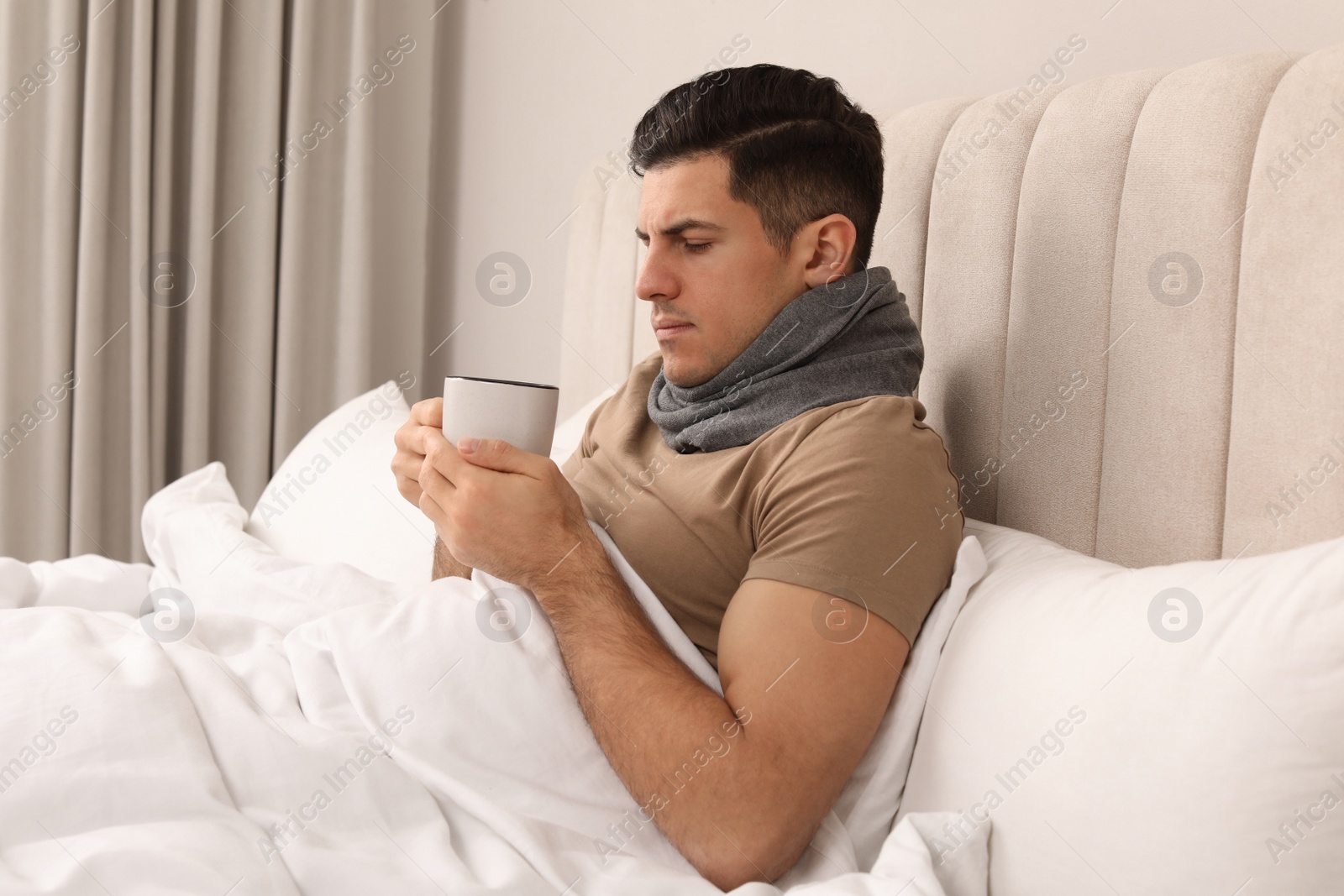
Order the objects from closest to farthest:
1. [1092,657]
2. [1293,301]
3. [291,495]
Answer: [1092,657] < [1293,301] < [291,495]

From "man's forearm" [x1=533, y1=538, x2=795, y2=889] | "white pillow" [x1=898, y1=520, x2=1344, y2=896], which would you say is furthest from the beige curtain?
"white pillow" [x1=898, y1=520, x2=1344, y2=896]

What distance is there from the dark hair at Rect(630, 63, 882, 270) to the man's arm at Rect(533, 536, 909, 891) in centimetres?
44

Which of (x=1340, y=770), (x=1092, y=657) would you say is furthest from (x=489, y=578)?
(x=1340, y=770)

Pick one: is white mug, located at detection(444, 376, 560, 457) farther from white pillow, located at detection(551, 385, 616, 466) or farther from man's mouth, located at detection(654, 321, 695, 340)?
white pillow, located at detection(551, 385, 616, 466)

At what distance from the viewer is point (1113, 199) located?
38.3 inches

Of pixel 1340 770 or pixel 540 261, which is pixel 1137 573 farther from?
pixel 540 261

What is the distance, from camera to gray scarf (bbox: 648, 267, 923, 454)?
1.01 m

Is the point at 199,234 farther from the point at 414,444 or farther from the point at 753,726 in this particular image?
the point at 753,726

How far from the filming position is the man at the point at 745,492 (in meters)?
0.80

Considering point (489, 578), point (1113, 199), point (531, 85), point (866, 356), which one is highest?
point (531, 85)

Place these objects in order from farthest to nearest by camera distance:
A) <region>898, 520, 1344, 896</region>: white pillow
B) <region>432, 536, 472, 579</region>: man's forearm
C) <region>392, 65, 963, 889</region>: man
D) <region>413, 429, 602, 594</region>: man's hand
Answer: <region>432, 536, 472, 579</region>: man's forearm < <region>413, 429, 602, 594</region>: man's hand < <region>392, 65, 963, 889</region>: man < <region>898, 520, 1344, 896</region>: white pillow

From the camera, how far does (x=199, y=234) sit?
2268mm

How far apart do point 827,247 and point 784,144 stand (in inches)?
4.6

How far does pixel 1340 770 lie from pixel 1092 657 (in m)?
0.16
